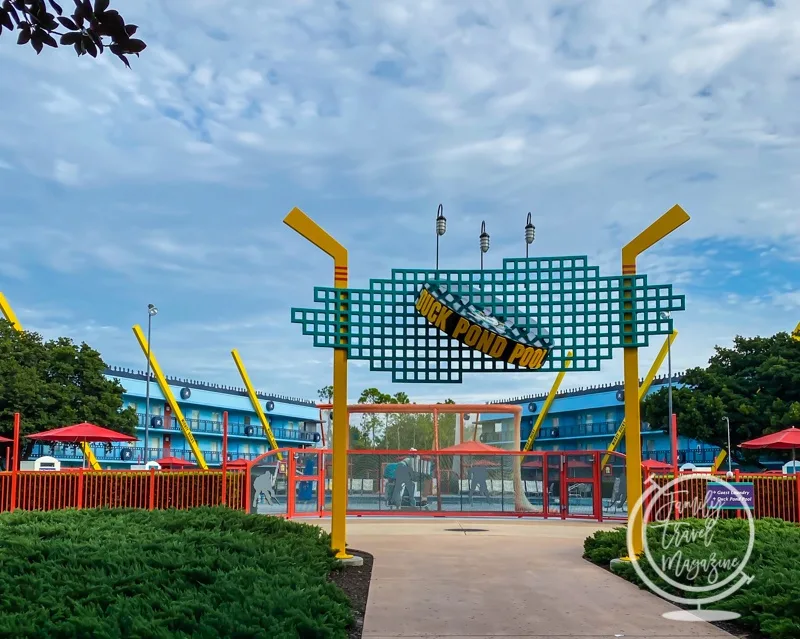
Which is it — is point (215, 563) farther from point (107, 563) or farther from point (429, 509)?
point (429, 509)

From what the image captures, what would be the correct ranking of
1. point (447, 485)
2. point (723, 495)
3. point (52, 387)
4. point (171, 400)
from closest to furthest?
point (723, 495)
point (447, 485)
point (52, 387)
point (171, 400)

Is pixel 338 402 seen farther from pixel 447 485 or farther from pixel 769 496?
pixel 447 485

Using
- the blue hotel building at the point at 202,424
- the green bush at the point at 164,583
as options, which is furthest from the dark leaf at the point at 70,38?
the blue hotel building at the point at 202,424

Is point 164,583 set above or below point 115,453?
above

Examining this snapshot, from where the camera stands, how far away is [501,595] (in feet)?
32.6

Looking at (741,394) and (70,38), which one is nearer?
(70,38)

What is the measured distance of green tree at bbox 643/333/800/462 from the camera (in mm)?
36812

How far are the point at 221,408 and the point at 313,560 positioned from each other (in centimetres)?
5911

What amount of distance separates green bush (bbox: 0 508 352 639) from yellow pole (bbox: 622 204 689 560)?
4213 millimetres

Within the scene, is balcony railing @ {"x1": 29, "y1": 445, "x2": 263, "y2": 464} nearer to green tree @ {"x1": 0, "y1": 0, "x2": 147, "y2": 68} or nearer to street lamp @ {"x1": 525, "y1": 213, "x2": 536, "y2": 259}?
street lamp @ {"x1": 525, "y1": 213, "x2": 536, "y2": 259}

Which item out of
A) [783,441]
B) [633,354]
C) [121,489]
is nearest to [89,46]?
[633,354]

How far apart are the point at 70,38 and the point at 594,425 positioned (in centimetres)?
6302

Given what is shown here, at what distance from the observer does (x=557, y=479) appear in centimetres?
2353

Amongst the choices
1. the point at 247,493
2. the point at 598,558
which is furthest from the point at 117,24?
the point at 247,493
